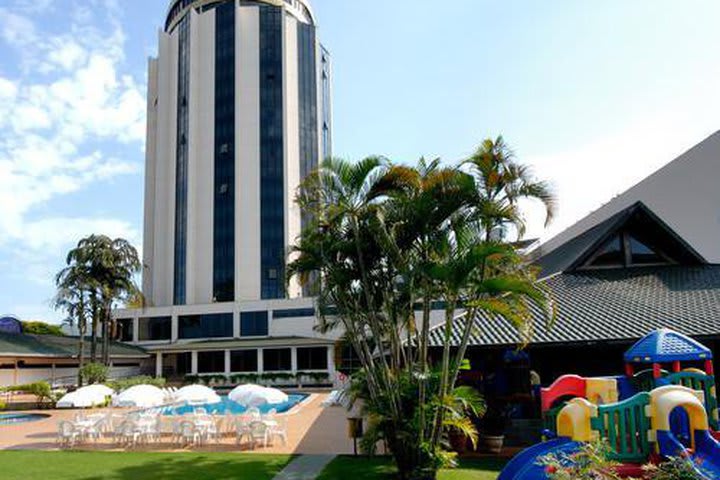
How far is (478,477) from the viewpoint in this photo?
11.1 m

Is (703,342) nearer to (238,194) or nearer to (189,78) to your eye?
(238,194)

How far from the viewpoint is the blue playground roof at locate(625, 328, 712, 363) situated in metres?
10.3

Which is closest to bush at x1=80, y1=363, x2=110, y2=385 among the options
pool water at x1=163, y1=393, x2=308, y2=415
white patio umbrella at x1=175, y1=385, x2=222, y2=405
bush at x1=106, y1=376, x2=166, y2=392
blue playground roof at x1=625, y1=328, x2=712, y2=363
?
bush at x1=106, y1=376, x2=166, y2=392

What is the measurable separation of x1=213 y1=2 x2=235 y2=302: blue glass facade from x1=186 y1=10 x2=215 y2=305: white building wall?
539mm

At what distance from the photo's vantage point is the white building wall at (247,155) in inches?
2255

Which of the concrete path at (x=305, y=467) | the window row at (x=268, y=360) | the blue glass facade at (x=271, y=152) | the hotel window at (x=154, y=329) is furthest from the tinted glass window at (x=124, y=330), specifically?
the concrete path at (x=305, y=467)

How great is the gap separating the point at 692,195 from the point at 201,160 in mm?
48617

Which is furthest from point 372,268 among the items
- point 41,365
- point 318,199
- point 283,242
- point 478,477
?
point 283,242

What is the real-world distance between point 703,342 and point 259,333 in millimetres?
42149

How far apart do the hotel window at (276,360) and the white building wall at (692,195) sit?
26.1 m

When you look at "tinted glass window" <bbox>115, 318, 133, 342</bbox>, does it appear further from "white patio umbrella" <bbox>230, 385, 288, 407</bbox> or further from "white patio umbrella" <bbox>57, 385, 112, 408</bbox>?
"white patio umbrella" <bbox>230, 385, 288, 407</bbox>

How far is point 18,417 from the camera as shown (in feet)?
86.9

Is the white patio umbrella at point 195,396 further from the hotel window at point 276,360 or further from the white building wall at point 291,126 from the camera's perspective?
the white building wall at point 291,126

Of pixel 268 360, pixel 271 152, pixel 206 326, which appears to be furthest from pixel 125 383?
pixel 271 152
